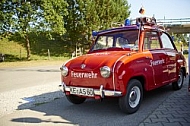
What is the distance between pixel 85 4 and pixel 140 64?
26311 mm

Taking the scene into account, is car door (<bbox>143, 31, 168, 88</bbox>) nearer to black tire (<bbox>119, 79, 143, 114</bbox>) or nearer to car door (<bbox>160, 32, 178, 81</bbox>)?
car door (<bbox>160, 32, 178, 81</bbox>)

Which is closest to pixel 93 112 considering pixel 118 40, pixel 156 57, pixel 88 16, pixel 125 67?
pixel 125 67

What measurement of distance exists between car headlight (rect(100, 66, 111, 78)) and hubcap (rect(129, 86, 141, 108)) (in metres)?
0.75

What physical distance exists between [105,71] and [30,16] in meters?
22.6

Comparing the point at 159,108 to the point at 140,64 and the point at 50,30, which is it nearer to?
the point at 140,64

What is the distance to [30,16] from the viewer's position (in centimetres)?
2530

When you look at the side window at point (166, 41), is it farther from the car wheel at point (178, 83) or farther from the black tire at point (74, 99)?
the black tire at point (74, 99)

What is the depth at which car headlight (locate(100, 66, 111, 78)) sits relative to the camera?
4.54m

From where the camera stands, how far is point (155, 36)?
6.14 metres

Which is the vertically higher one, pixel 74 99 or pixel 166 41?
pixel 166 41

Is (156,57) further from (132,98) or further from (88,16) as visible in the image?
(88,16)

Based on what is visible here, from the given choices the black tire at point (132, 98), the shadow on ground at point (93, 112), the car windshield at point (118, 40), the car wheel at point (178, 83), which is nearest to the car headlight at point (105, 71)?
the black tire at point (132, 98)

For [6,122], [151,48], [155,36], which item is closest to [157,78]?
[151,48]

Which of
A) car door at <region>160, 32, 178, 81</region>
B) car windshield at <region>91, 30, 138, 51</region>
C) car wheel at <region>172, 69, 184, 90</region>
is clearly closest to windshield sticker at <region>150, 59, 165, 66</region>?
car door at <region>160, 32, 178, 81</region>
